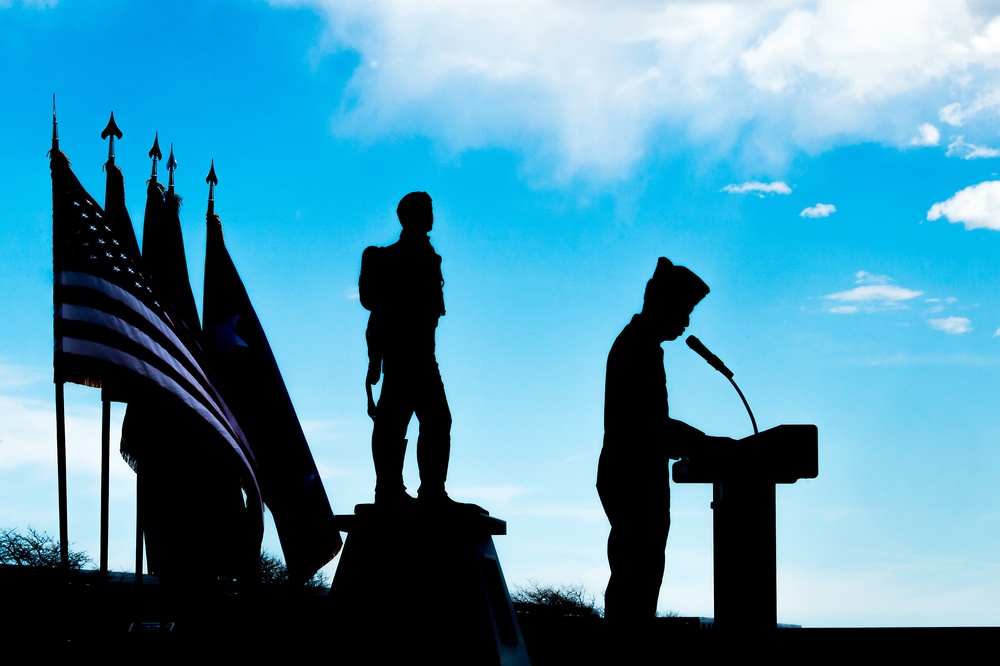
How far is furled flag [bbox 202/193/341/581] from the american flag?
3129mm

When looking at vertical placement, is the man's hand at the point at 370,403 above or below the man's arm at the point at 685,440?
above

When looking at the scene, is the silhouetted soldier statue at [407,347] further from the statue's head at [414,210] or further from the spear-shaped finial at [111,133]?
the spear-shaped finial at [111,133]

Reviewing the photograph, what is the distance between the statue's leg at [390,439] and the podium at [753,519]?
323 centimetres

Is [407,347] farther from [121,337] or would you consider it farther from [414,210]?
[121,337]

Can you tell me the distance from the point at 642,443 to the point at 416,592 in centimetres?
204

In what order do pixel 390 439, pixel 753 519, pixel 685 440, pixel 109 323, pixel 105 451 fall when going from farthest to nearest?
pixel 105 451 → pixel 109 323 → pixel 390 439 → pixel 685 440 → pixel 753 519

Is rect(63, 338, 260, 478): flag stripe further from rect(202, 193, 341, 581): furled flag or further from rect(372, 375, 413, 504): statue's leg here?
rect(372, 375, 413, 504): statue's leg

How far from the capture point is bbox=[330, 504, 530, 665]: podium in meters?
7.66

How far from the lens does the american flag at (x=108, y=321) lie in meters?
11.5

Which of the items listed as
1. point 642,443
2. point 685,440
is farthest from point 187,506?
point 685,440

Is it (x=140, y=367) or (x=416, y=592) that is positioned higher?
(x=140, y=367)

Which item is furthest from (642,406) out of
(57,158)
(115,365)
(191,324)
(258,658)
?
(191,324)

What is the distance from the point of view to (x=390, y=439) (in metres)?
8.10

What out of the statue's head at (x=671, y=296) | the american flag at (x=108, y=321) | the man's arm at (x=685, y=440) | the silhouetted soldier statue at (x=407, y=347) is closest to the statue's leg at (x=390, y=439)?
the silhouetted soldier statue at (x=407, y=347)
